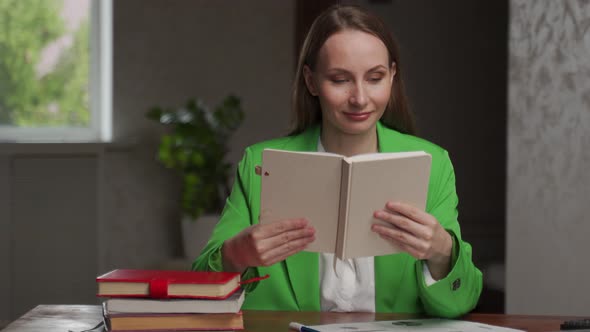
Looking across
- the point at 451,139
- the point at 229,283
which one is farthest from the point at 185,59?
the point at 229,283

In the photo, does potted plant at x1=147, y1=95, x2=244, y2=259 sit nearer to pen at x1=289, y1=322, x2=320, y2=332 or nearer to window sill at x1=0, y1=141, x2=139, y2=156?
window sill at x1=0, y1=141, x2=139, y2=156

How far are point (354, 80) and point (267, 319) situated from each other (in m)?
0.56

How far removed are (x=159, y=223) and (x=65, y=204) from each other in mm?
601

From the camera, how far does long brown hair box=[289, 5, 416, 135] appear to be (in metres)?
2.21

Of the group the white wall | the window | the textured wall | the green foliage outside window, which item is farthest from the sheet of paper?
the green foliage outside window

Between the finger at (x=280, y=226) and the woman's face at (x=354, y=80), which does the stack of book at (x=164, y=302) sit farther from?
the woman's face at (x=354, y=80)

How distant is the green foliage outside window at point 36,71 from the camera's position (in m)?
5.77

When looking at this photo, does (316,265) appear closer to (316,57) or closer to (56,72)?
(316,57)

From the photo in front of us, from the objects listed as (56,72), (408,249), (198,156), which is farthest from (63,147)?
(408,249)

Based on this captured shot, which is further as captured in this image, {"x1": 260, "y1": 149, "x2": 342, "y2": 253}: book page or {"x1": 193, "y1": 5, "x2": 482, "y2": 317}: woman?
{"x1": 193, "y1": 5, "x2": 482, "y2": 317}: woman

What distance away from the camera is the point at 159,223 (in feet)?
19.2

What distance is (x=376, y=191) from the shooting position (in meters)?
1.85

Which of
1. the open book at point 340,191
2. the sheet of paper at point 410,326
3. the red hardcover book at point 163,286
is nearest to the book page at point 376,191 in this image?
the open book at point 340,191

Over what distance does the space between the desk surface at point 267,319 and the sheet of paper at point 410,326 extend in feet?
0.21
